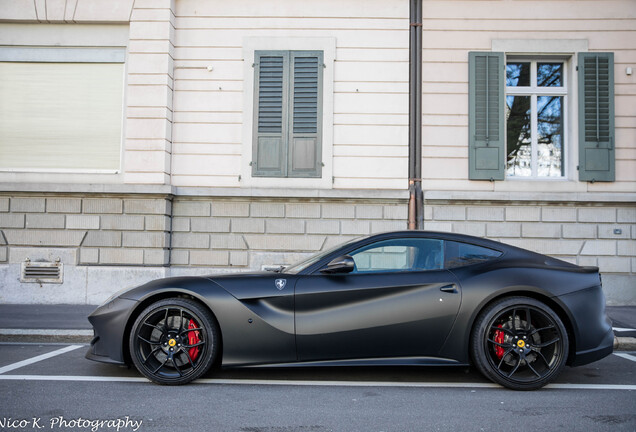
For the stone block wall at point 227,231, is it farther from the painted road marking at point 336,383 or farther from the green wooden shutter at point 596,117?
the painted road marking at point 336,383

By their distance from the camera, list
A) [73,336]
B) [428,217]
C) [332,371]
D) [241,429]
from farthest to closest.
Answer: [428,217]
[73,336]
[332,371]
[241,429]

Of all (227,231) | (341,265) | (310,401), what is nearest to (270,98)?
(227,231)

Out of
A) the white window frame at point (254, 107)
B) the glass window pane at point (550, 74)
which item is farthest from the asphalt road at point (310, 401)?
the glass window pane at point (550, 74)

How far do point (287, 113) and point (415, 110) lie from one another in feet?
7.38

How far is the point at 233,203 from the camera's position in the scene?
9.14 m

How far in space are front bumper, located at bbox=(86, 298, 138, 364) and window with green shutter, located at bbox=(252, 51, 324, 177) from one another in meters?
5.34

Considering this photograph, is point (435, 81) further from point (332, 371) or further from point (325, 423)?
point (325, 423)

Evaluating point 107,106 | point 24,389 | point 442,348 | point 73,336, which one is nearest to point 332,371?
point 442,348

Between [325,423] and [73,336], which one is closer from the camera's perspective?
[325,423]

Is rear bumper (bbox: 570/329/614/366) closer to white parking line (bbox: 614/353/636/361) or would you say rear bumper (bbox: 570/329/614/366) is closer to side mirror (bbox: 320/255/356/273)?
white parking line (bbox: 614/353/636/361)

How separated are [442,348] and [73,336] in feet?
14.4

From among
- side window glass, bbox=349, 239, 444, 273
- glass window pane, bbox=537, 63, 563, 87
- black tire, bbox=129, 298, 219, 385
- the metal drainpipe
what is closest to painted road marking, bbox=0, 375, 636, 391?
black tire, bbox=129, 298, 219, 385

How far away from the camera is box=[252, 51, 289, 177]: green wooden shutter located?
9.29m

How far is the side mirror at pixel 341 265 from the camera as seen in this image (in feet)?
13.2
